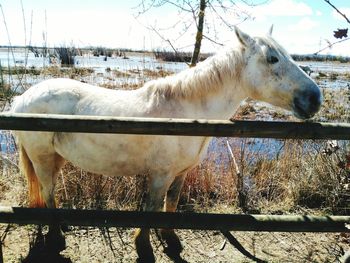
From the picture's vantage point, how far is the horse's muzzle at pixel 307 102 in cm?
248

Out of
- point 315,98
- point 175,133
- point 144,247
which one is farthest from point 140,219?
point 315,98

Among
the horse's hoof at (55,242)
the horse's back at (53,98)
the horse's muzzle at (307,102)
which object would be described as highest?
the horse's muzzle at (307,102)

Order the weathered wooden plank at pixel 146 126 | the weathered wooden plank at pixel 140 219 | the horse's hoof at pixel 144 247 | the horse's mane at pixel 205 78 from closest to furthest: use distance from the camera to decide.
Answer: the weathered wooden plank at pixel 146 126, the weathered wooden plank at pixel 140 219, the horse's mane at pixel 205 78, the horse's hoof at pixel 144 247

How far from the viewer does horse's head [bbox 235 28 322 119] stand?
2506mm

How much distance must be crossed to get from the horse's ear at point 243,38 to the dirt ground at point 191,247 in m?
2.09

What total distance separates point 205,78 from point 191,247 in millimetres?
1802

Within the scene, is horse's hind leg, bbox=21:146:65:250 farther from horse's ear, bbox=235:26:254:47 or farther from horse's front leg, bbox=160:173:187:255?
horse's ear, bbox=235:26:254:47

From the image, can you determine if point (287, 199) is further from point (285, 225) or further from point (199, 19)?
point (199, 19)

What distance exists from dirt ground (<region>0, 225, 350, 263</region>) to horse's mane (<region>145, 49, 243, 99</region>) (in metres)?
1.63

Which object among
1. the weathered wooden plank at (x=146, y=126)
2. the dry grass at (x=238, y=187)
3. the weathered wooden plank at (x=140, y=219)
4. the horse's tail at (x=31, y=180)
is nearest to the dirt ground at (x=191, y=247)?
the dry grass at (x=238, y=187)

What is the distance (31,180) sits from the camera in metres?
3.48

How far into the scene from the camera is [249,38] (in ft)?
8.89

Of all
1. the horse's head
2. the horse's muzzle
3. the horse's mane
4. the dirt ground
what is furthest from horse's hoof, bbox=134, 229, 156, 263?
the horse's muzzle

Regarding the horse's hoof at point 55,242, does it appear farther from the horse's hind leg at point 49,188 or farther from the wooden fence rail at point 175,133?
the wooden fence rail at point 175,133
